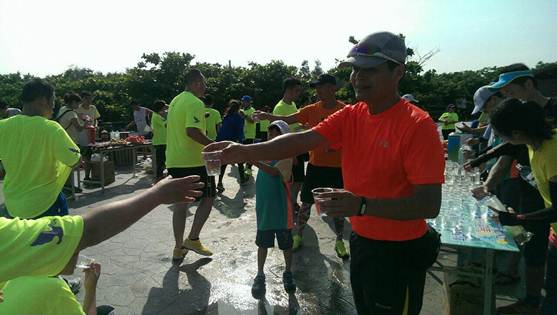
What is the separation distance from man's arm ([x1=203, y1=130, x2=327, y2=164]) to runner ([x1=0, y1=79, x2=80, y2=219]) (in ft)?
5.45

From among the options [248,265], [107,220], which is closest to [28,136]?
[107,220]

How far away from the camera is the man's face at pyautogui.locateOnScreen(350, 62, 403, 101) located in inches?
78.1

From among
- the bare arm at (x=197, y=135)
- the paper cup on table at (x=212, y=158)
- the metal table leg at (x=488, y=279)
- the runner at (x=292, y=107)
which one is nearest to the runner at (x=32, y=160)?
the bare arm at (x=197, y=135)

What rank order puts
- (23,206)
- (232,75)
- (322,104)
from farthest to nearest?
(232,75) → (322,104) → (23,206)

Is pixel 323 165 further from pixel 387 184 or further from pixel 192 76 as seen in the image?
pixel 387 184

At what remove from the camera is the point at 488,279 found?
2842mm

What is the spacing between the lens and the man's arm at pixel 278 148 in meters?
2.33

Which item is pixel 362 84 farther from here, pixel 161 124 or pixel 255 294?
pixel 161 124

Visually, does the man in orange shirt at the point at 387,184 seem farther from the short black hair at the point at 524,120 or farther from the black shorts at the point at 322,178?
the black shorts at the point at 322,178

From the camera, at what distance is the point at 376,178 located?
75.9 inches

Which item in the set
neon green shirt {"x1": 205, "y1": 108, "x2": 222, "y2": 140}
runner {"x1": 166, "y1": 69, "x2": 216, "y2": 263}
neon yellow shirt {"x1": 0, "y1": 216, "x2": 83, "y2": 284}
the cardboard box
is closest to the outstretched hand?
neon yellow shirt {"x1": 0, "y1": 216, "x2": 83, "y2": 284}

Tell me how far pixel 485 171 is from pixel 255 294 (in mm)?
3469

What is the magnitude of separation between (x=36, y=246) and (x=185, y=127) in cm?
341

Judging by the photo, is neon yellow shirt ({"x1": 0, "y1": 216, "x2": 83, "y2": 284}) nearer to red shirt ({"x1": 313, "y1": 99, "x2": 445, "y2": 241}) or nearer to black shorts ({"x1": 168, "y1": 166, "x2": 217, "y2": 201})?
red shirt ({"x1": 313, "y1": 99, "x2": 445, "y2": 241})
